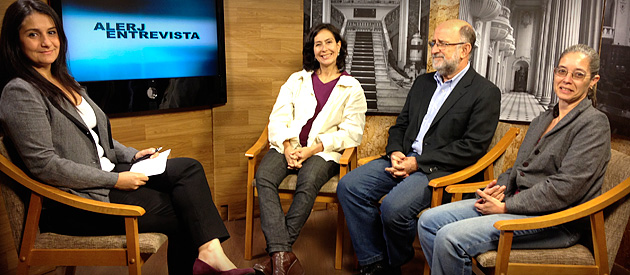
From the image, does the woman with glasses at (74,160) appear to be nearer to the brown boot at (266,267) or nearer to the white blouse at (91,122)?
the white blouse at (91,122)

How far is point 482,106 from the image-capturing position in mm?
2701

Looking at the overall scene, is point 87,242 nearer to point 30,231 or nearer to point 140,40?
point 30,231

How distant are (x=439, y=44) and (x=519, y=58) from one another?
720 mm

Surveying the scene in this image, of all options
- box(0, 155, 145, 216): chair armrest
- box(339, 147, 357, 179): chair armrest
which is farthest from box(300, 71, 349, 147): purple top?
box(0, 155, 145, 216): chair armrest

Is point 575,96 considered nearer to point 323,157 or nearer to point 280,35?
point 323,157

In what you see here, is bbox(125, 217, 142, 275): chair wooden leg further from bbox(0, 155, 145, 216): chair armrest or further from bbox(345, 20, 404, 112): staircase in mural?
bbox(345, 20, 404, 112): staircase in mural

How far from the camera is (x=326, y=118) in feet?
10.4

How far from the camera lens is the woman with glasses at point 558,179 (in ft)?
6.49

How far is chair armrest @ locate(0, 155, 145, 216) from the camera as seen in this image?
1928mm

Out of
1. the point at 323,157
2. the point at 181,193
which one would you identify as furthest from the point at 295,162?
the point at 181,193

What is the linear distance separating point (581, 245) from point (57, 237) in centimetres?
217

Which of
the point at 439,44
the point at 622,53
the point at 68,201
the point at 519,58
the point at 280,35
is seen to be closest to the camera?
the point at 68,201

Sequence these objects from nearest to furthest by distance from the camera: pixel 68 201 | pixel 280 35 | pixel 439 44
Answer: pixel 68 201, pixel 439 44, pixel 280 35

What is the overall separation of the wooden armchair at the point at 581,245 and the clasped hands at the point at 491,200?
0.21 meters
